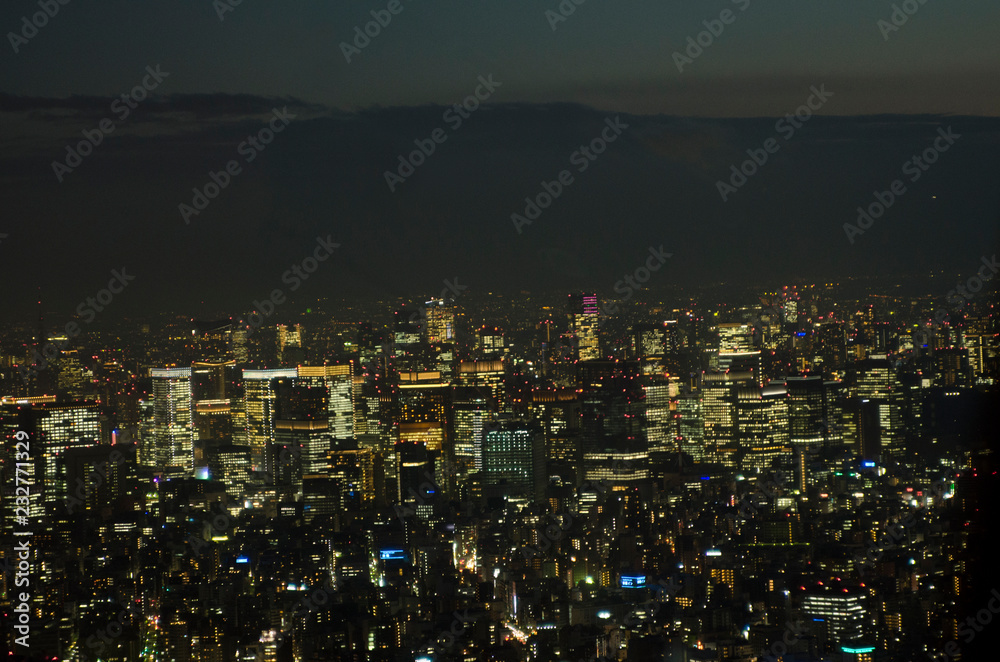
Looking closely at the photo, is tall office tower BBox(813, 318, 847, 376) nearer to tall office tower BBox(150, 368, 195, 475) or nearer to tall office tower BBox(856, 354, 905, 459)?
tall office tower BBox(856, 354, 905, 459)

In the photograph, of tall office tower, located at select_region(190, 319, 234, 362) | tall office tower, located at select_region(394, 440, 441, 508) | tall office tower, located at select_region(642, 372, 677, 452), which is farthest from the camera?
tall office tower, located at select_region(642, 372, 677, 452)

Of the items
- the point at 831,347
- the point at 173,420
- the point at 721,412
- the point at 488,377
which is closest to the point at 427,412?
the point at 488,377

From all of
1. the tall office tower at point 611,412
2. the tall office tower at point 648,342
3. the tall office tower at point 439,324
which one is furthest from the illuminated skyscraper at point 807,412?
the tall office tower at point 439,324

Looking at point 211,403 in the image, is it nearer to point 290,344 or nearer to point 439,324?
point 290,344

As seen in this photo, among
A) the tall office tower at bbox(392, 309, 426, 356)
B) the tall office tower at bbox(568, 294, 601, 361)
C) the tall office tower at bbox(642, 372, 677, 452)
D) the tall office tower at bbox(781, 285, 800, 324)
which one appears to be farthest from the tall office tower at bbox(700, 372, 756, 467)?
the tall office tower at bbox(392, 309, 426, 356)

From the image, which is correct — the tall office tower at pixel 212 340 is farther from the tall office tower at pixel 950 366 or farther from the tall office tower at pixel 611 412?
the tall office tower at pixel 950 366
